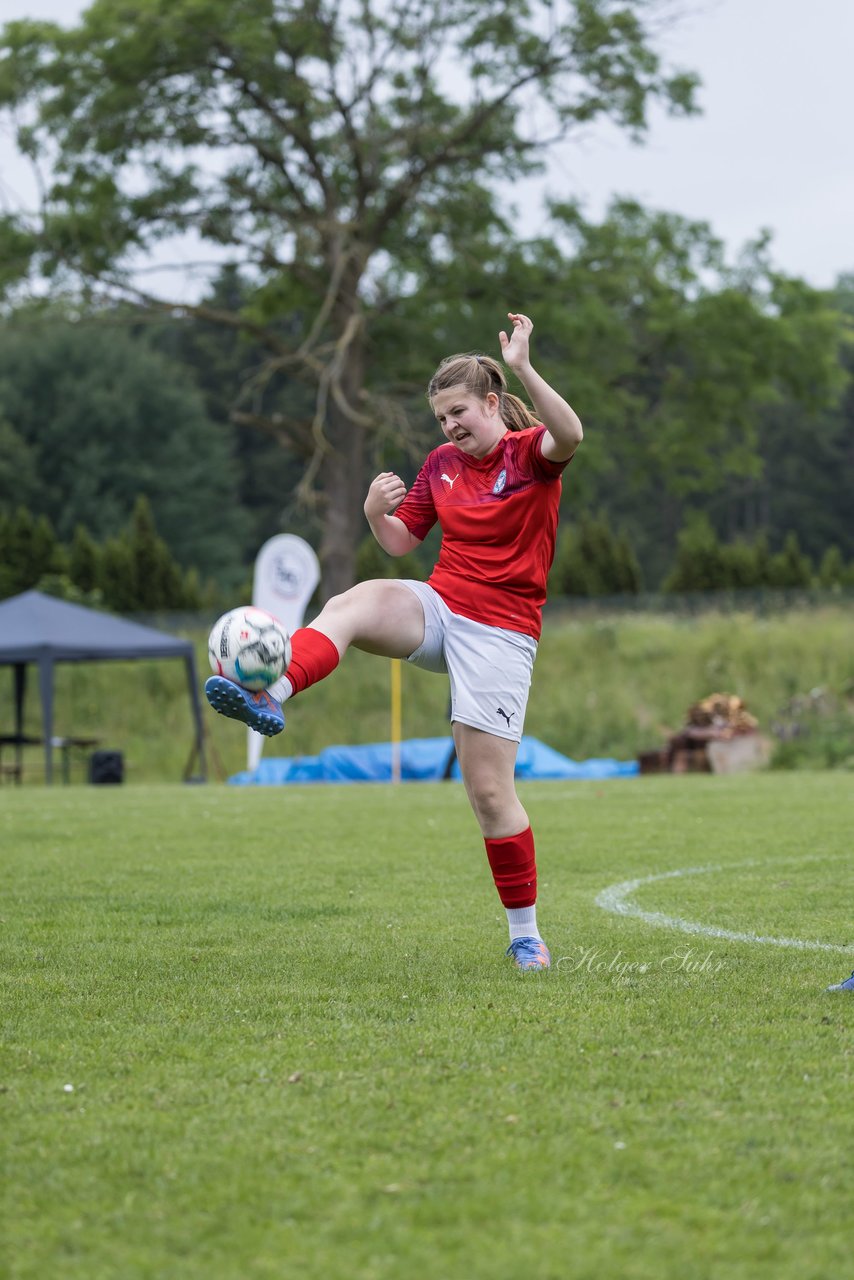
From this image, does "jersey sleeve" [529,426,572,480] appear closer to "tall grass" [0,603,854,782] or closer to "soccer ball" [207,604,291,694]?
"soccer ball" [207,604,291,694]

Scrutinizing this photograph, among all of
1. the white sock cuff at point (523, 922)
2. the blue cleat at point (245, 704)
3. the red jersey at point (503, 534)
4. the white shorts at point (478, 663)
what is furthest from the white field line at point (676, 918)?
the blue cleat at point (245, 704)

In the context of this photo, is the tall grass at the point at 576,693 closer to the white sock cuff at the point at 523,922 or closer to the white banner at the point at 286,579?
the white banner at the point at 286,579

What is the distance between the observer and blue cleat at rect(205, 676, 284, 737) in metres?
3.73

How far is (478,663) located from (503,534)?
1.34 feet

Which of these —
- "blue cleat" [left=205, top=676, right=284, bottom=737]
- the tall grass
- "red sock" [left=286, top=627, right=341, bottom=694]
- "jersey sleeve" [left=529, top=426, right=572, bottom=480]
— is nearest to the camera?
"blue cleat" [left=205, top=676, right=284, bottom=737]

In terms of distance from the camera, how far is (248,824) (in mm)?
10039

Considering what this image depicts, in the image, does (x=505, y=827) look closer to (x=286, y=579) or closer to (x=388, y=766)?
(x=388, y=766)

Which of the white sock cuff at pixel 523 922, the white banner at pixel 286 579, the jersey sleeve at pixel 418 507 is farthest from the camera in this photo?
the white banner at pixel 286 579

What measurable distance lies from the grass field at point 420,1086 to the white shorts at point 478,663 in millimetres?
738

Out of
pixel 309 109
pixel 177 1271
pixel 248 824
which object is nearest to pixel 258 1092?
pixel 177 1271

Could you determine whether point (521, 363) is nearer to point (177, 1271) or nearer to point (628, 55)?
point (177, 1271)

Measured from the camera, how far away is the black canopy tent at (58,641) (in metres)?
18.3

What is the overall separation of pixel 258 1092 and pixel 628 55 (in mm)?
24792

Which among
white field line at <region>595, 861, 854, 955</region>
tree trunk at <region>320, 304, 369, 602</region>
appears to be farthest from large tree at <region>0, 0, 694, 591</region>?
white field line at <region>595, 861, 854, 955</region>
